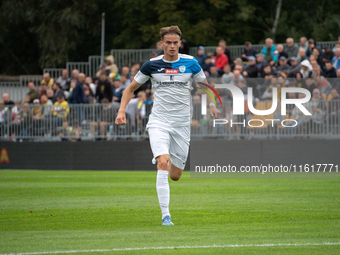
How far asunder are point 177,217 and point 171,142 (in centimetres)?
111

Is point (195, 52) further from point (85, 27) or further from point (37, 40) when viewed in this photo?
point (37, 40)

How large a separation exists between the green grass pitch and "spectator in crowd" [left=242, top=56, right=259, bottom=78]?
19.7 feet

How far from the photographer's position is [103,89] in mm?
23000

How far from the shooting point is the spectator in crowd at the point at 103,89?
22844mm

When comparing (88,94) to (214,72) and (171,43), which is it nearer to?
(214,72)

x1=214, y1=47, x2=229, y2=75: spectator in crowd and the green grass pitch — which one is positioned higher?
x1=214, y1=47, x2=229, y2=75: spectator in crowd

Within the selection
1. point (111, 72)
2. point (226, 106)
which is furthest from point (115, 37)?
point (226, 106)

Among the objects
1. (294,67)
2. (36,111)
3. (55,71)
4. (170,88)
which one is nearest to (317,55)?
(294,67)

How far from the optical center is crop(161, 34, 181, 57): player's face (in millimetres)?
8789

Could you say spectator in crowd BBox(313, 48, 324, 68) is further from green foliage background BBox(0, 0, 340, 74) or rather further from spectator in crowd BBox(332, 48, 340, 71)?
green foliage background BBox(0, 0, 340, 74)

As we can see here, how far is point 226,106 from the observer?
2036cm

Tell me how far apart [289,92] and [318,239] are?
1301 cm

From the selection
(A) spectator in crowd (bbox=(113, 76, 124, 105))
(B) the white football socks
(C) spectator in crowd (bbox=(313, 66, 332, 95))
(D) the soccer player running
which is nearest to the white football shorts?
(D) the soccer player running

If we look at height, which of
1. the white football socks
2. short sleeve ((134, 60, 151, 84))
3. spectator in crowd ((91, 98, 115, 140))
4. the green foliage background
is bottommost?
the white football socks
